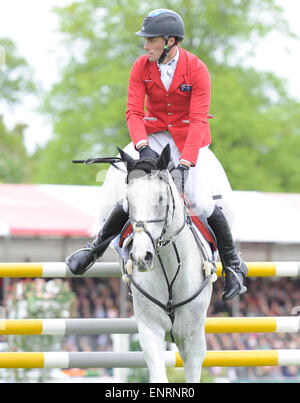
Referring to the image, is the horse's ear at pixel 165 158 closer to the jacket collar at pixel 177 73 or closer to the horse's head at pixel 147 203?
the horse's head at pixel 147 203

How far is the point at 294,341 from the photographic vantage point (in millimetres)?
16031

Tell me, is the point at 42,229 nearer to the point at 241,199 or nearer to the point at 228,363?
the point at 241,199

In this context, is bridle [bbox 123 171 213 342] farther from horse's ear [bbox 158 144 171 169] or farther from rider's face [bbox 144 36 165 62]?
rider's face [bbox 144 36 165 62]

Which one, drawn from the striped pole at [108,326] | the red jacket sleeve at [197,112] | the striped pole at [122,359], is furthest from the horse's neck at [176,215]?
the striped pole at [122,359]

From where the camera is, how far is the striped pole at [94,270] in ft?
21.5

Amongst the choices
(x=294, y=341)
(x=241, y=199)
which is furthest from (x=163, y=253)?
(x=241, y=199)

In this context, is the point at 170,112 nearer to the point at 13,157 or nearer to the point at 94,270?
the point at 94,270

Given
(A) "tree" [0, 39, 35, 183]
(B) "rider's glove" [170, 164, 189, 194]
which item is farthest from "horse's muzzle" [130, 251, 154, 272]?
(A) "tree" [0, 39, 35, 183]

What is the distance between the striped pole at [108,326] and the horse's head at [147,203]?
194 cm

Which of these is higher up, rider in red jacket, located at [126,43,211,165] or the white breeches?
rider in red jacket, located at [126,43,211,165]

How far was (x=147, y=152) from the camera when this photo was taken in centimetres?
559

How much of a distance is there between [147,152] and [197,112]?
0.56m

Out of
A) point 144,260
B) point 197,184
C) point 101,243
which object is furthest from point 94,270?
point 144,260

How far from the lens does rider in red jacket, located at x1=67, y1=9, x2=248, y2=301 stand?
580 centimetres
